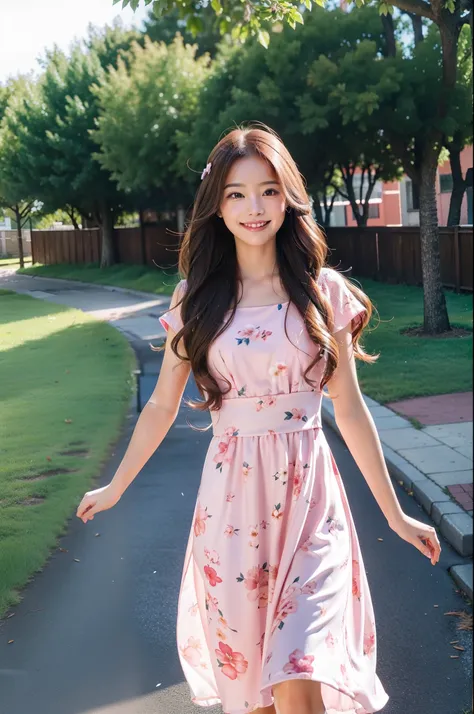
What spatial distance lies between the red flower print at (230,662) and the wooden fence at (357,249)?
Answer: 2.83 meters

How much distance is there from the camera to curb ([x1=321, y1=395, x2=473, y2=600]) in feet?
16.6

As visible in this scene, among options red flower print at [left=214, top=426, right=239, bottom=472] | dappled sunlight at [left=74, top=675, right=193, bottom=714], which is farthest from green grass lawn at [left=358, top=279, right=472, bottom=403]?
red flower print at [left=214, top=426, right=239, bottom=472]

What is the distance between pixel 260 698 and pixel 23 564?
2.49m

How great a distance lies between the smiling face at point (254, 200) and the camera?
285 centimetres

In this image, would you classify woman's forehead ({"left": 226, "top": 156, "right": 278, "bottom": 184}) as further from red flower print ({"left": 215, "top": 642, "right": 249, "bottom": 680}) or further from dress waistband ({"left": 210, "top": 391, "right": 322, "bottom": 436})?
red flower print ({"left": 215, "top": 642, "right": 249, "bottom": 680})

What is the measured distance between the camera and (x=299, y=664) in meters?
2.44

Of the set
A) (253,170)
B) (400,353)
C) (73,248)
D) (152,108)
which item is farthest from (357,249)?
(253,170)

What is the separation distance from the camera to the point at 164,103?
75.6 ft

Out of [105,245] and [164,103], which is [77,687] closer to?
[105,245]

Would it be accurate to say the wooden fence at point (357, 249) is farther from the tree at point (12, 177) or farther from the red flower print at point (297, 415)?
the red flower print at point (297, 415)

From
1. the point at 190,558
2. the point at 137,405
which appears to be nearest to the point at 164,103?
the point at 137,405

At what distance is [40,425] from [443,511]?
2.41 meters

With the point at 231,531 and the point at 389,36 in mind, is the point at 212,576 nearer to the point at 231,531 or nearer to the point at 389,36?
the point at 231,531

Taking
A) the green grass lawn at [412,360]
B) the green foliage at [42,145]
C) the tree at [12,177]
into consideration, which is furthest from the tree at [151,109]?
the tree at [12,177]
